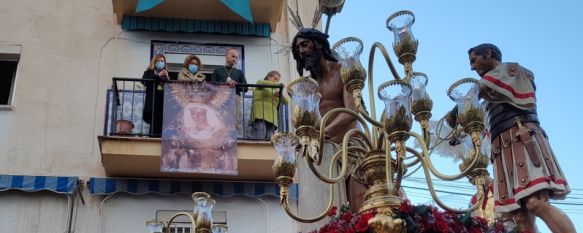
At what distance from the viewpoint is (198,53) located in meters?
13.6

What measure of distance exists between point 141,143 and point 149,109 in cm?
78

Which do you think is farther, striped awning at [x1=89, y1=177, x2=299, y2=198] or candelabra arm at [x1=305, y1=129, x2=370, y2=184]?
striped awning at [x1=89, y1=177, x2=299, y2=198]

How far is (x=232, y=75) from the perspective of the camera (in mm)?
12586

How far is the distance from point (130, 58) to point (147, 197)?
2549mm

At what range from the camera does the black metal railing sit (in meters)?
12.1

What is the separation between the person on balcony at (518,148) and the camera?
5.93m

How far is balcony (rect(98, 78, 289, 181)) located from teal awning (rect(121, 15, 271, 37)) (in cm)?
122

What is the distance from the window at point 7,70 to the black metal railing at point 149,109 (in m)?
1.75

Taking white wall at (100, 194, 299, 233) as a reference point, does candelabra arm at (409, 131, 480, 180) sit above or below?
below

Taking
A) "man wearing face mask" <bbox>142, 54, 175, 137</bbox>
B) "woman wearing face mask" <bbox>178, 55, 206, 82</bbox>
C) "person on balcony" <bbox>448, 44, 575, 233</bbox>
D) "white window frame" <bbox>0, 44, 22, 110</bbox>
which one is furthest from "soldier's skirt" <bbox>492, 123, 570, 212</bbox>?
"white window frame" <bbox>0, 44, 22, 110</bbox>

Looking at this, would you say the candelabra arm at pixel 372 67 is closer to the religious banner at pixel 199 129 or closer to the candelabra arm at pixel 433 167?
the candelabra arm at pixel 433 167

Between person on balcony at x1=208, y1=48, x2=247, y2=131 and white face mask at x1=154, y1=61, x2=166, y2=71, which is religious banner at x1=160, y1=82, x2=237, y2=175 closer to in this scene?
person on balcony at x1=208, y1=48, x2=247, y2=131

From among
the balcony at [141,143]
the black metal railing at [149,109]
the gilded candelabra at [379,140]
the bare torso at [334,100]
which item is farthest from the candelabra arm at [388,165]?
the black metal railing at [149,109]

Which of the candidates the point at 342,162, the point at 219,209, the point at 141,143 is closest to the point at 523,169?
the point at 342,162
